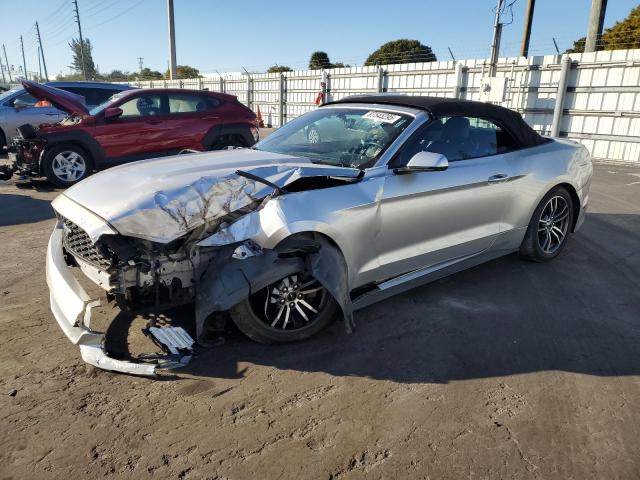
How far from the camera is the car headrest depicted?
13.5 feet

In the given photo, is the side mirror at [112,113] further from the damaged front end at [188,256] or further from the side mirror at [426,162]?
the side mirror at [426,162]

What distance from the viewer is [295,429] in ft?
8.34

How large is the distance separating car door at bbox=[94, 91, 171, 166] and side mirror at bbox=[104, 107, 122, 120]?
0.05 metres

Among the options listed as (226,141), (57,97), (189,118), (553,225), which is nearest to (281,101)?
(226,141)

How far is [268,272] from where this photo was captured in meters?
3.05

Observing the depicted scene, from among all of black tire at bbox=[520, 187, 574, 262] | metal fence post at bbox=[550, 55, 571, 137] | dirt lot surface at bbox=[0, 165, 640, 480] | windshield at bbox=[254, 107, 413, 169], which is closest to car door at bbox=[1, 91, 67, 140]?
dirt lot surface at bbox=[0, 165, 640, 480]

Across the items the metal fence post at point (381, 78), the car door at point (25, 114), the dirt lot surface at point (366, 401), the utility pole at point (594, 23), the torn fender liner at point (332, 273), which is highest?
the utility pole at point (594, 23)

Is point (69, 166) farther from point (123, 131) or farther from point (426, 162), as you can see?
point (426, 162)

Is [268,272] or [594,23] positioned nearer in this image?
[268,272]

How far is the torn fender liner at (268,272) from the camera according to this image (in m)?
2.98

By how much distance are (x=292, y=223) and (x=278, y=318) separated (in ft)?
2.17

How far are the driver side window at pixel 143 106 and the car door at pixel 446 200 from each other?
640cm

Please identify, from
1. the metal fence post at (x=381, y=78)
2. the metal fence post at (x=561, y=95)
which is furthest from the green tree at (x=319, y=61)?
the metal fence post at (x=561, y=95)

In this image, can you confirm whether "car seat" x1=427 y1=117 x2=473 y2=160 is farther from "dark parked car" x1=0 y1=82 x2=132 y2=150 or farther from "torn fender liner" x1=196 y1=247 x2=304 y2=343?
"dark parked car" x1=0 y1=82 x2=132 y2=150
